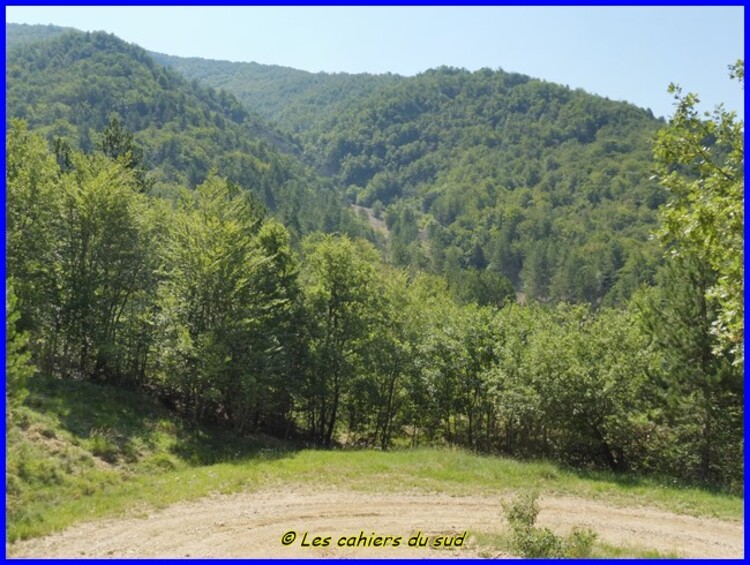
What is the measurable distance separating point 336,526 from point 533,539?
5677 mm

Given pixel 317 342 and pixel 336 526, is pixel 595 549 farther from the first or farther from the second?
pixel 317 342

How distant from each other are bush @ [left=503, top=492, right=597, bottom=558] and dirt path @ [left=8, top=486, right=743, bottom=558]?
1.63 m

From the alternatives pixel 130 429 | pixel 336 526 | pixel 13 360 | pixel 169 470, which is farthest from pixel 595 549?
pixel 130 429

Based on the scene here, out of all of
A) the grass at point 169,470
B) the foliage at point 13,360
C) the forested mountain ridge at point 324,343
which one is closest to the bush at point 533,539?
the grass at point 169,470

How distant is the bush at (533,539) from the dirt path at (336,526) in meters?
1.63

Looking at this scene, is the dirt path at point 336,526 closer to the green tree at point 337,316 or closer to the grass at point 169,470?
the grass at point 169,470

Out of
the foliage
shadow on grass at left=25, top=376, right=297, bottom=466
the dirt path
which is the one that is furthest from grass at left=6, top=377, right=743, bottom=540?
the foliage

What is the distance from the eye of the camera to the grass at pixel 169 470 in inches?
716

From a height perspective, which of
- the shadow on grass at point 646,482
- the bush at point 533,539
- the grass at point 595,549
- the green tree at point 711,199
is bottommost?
the shadow on grass at point 646,482

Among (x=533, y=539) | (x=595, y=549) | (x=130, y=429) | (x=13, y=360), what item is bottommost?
(x=130, y=429)

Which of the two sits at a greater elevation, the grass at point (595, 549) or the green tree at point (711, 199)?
the green tree at point (711, 199)

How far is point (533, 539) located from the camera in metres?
12.7

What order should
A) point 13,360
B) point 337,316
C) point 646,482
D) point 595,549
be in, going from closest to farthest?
point 595,549 → point 13,360 → point 646,482 → point 337,316

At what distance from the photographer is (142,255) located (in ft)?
107
